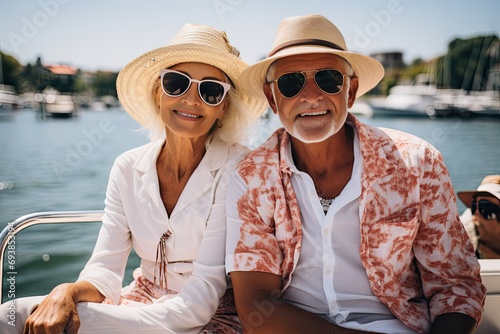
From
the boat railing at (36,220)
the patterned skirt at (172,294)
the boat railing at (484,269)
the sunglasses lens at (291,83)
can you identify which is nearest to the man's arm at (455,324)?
the boat railing at (484,269)

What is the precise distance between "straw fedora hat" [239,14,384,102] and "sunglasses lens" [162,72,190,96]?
0.88 feet

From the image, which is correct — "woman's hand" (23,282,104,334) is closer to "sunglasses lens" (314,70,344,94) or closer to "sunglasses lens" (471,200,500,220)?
"sunglasses lens" (314,70,344,94)

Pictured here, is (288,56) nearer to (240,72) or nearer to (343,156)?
(240,72)

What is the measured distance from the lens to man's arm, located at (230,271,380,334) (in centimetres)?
183

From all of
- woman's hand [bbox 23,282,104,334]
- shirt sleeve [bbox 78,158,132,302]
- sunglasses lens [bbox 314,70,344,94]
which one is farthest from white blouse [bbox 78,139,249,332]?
sunglasses lens [bbox 314,70,344,94]

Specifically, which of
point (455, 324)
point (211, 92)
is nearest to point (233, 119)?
point (211, 92)

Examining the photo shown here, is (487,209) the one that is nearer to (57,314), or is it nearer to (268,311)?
(268,311)

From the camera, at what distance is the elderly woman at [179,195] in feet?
6.63

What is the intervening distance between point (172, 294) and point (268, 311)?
0.53 metres

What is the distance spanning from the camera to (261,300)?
190 cm

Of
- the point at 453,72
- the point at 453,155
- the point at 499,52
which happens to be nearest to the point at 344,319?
the point at 453,155

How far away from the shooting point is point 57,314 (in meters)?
1.74

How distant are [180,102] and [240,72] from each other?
1.11ft

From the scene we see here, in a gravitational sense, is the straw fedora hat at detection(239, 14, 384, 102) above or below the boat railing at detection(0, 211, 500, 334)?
above
